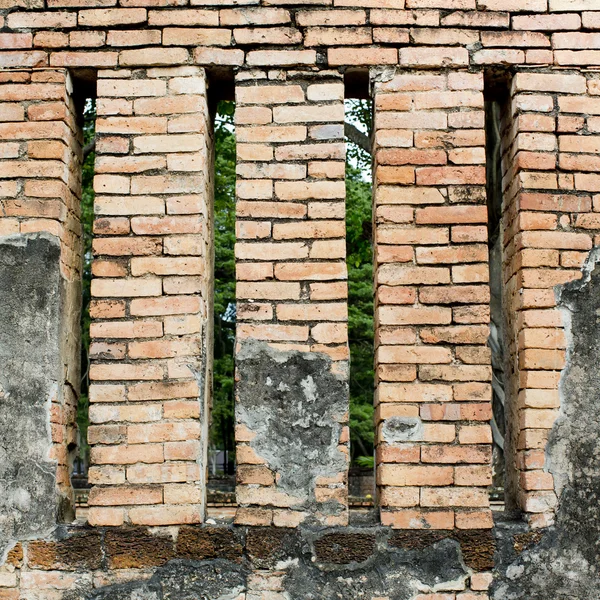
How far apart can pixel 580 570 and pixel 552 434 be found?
57 centimetres

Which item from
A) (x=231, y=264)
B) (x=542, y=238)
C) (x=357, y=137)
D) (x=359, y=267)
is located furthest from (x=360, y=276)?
(x=542, y=238)

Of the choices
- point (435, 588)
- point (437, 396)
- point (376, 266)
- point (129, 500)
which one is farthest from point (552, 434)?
point (129, 500)

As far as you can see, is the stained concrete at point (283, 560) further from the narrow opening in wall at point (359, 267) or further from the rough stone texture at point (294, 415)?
the narrow opening in wall at point (359, 267)

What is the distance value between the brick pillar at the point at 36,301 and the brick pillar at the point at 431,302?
142cm

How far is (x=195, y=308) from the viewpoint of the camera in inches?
126

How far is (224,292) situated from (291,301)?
35.7 ft

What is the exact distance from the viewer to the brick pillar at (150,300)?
312cm

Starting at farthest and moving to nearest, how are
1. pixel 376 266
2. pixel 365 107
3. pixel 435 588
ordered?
pixel 365 107
pixel 376 266
pixel 435 588

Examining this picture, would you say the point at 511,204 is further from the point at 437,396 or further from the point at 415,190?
the point at 437,396

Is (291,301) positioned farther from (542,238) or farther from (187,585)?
(187,585)

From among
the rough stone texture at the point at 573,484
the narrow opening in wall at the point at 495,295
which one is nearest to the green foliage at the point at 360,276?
the narrow opening in wall at the point at 495,295

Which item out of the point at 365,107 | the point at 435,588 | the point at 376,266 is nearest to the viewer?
the point at 435,588

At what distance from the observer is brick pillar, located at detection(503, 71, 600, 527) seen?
3.13 metres

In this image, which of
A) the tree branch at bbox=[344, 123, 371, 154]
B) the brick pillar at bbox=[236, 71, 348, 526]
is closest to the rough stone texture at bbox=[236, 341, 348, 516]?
the brick pillar at bbox=[236, 71, 348, 526]
